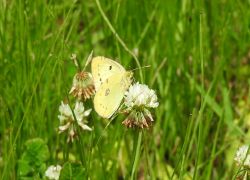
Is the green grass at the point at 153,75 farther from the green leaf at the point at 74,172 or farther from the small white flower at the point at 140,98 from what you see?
the small white flower at the point at 140,98

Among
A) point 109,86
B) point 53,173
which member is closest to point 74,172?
point 53,173

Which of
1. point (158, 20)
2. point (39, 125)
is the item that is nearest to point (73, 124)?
point (39, 125)

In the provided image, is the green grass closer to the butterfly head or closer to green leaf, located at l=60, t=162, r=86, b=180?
green leaf, located at l=60, t=162, r=86, b=180

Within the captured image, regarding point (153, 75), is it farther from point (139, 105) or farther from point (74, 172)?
point (139, 105)

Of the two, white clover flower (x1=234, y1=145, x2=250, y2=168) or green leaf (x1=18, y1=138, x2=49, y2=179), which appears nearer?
white clover flower (x1=234, y1=145, x2=250, y2=168)

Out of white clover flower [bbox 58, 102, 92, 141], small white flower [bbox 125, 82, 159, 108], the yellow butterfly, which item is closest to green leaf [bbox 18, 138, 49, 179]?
white clover flower [bbox 58, 102, 92, 141]

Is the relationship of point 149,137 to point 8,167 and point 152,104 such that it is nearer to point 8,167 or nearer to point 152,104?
point 8,167
